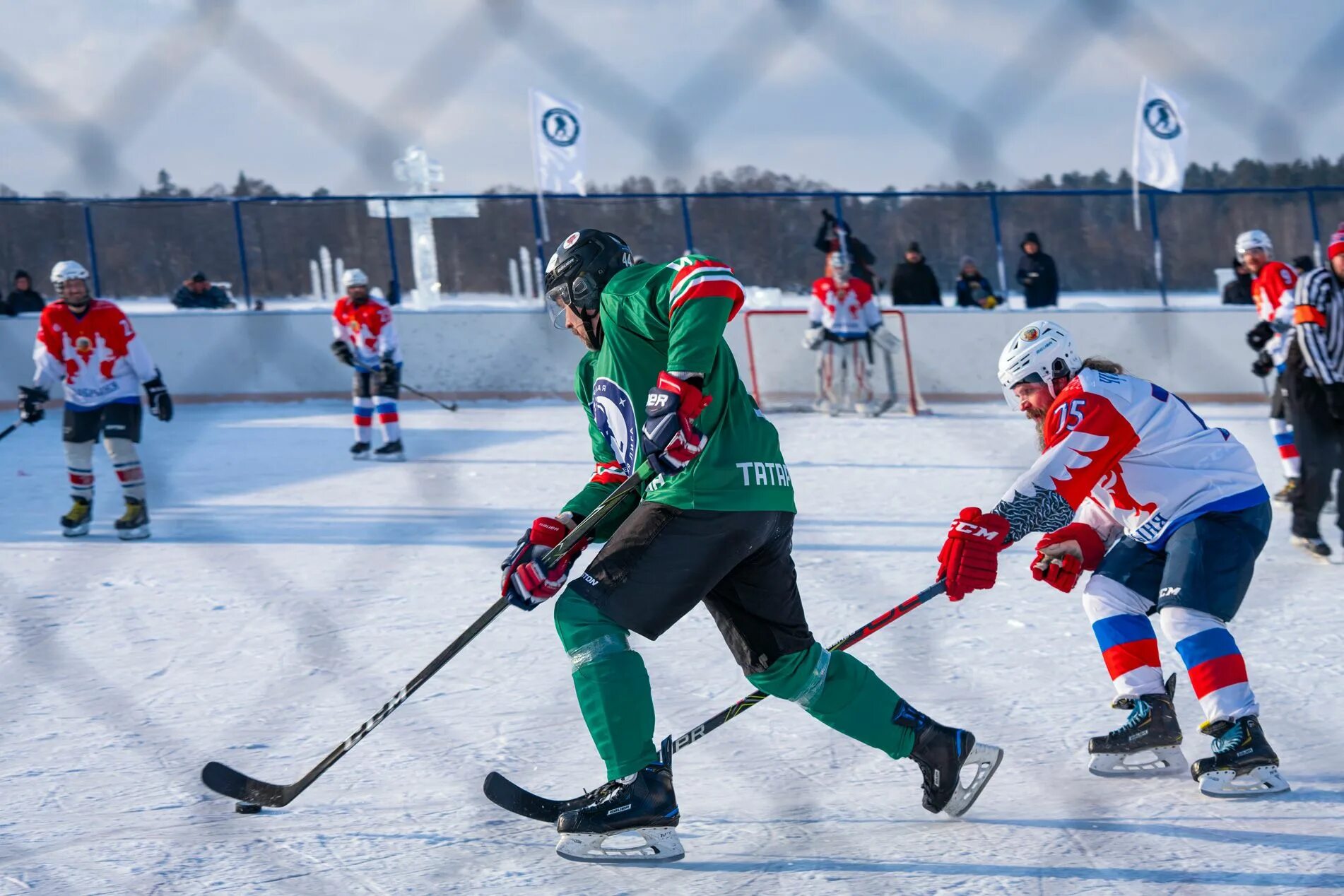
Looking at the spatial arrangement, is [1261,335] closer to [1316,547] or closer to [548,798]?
[1316,547]

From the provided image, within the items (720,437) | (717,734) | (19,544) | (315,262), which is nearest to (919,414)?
(315,262)

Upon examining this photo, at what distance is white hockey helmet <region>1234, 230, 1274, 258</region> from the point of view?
574 centimetres

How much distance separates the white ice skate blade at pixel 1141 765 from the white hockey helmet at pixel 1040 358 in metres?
0.75

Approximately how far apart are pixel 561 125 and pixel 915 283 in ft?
24.9

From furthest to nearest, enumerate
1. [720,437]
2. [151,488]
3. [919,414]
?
[919,414], [151,488], [720,437]

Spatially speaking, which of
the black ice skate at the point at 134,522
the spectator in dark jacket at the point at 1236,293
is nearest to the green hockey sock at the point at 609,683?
the black ice skate at the point at 134,522

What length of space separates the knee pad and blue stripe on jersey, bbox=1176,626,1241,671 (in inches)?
5.6

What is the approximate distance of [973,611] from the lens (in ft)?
13.2

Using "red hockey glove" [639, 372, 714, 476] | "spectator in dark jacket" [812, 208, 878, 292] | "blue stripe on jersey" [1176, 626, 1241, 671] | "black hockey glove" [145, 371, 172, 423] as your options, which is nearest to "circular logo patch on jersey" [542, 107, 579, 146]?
"red hockey glove" [639, 372, 714, 476]

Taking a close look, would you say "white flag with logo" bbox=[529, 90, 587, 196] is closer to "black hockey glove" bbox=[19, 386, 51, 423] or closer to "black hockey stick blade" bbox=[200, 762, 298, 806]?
"black hockey stick blade" bbox=[200, 762, 298, 806]

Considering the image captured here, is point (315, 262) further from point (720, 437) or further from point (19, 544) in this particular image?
point (720, 437)

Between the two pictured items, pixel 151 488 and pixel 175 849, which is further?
pixel 151 488

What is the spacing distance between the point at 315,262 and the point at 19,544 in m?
3.22

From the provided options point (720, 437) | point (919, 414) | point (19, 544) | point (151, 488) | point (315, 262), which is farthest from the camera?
point (919, 414)
